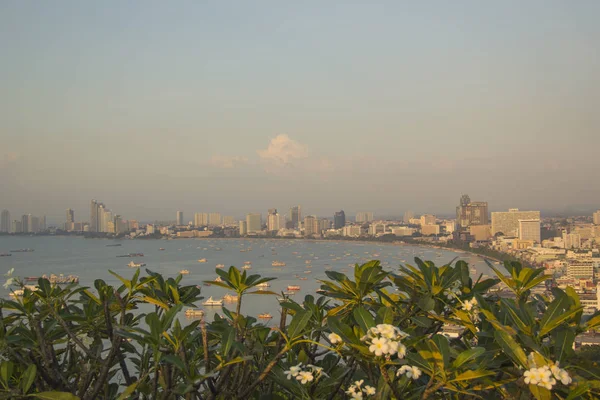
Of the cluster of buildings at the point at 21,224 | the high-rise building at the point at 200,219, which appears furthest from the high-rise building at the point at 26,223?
the high-rise building at the point at 200,219

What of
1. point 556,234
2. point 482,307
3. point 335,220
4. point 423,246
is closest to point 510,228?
point 556,234

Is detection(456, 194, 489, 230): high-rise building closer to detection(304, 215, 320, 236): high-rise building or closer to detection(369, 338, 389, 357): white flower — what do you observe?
detection(304, 215, 320, 236): high-rise building

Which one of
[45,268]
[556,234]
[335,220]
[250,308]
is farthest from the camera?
[335,220]

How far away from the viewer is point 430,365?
1.44 ft

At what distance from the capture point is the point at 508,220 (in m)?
31.7

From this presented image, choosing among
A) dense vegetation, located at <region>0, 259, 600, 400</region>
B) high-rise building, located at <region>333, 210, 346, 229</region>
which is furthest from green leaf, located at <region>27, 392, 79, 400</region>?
high-rise building, located at <region>333, 210, 346, 229</region>

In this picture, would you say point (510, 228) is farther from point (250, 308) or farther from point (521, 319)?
point (521, 319)

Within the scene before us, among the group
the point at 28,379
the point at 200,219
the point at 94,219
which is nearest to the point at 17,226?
the point at 94,219

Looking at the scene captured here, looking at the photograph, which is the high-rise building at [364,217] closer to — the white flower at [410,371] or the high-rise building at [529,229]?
the high-rise building at [529,229]

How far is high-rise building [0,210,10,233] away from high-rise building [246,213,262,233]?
21350 millimetres

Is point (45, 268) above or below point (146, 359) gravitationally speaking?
below

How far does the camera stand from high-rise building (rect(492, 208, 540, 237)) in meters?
30.9

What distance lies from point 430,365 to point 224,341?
208 mm

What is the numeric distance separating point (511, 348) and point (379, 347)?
13 cm
